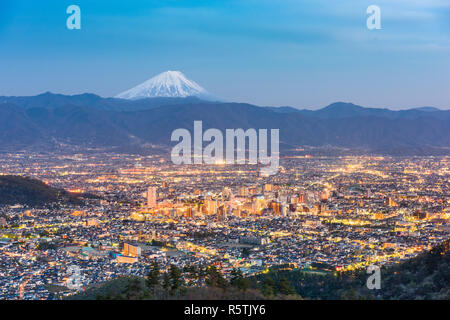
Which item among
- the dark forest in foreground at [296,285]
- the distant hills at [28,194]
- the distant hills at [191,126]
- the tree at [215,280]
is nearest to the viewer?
the dark forest in foreground at [296,285]

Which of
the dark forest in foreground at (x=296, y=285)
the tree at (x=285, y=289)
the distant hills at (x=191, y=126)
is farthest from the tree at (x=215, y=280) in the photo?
the distant hills at (x=191, y=126)

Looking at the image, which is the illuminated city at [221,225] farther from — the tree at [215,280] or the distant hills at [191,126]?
Answer: the distant hills at [191,126]

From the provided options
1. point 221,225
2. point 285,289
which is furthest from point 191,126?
point 285,289

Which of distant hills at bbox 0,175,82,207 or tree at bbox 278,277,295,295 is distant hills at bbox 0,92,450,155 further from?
tree at bbox 278,277,295,295

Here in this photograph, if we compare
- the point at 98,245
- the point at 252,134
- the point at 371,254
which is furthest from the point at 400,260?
the point at 252,134

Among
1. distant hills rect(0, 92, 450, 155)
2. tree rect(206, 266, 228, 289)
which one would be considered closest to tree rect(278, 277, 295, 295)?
tree rect(206, 266, 228, 289)
